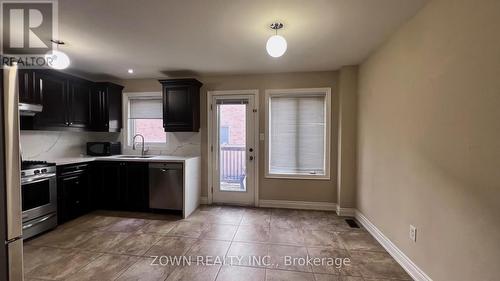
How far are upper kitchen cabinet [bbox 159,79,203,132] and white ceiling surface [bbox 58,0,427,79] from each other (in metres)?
0.36

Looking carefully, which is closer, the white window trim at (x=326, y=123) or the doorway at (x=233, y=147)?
the white window trim at (x=326, y=123)

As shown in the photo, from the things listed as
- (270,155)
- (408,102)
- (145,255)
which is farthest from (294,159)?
(145,255)

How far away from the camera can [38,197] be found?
105 inches

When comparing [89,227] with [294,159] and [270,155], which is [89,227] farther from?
[294,159]

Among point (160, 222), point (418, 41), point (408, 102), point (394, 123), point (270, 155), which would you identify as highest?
point (418, 41)

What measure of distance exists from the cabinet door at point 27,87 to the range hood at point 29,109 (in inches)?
3.0

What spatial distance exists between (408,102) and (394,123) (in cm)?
31

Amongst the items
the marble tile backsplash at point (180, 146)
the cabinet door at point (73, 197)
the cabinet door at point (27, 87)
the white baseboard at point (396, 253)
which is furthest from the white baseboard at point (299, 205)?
the cabinet door at point (27, 87)

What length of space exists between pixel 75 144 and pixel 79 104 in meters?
0.80

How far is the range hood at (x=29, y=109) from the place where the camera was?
2666mm

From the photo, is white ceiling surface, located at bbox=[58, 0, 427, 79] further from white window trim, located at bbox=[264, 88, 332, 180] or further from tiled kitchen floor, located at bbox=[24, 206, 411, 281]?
tiled kitchen floor, located at bbox=[24, 206, 411, 281]

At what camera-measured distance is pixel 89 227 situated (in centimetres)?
292
